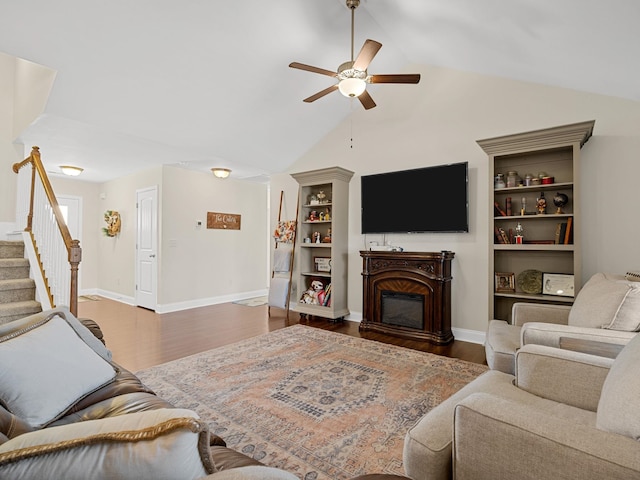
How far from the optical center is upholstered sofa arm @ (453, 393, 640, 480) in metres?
0.90

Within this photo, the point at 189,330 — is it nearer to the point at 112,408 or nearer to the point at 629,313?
the point at 112,408

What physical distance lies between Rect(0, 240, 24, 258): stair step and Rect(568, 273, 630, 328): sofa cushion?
5085 millimetres

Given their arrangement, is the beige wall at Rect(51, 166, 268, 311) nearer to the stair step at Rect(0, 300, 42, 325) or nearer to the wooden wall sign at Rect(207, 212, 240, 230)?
the wooden wall sign at Rect(207, 212, 240, 230)

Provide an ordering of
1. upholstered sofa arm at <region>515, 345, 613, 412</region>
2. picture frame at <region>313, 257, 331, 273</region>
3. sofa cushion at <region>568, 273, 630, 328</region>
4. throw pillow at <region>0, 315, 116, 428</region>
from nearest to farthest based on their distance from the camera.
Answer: throw pillow at <region>0, 315, 116, 428</region> < upholstered sofa arm at <region>515, 345, 613, 412</region> < sofa cushion at <region>568, 273, 630, 328</region> < picture frame at <region>313, 257, 331, 273</region>

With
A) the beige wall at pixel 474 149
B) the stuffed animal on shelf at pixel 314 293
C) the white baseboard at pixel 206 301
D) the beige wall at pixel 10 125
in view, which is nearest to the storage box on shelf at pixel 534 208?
the beige wall at pixel 474 149

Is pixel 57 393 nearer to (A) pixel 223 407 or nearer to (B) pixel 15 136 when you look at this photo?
(A) pixel 223 407

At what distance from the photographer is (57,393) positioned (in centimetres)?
137

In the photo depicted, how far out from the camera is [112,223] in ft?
21.5

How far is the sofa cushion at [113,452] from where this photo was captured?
1.89 ft

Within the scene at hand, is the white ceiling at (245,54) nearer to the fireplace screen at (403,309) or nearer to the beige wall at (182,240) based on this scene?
the beige wall at (182,240)

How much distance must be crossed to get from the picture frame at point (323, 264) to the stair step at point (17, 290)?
341 cm

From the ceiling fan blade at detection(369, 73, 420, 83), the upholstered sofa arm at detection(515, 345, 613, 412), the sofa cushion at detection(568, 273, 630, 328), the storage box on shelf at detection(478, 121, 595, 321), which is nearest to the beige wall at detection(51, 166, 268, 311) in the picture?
the ceiling fan blade at detection(369, 73, 420, 83)

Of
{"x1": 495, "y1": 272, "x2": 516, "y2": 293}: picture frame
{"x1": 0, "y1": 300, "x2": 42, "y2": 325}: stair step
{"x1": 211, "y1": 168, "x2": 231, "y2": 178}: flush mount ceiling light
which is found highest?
{"x1": 211, "y1": 168, "x2": 231, "y2": 178}: flush mount ceiling light

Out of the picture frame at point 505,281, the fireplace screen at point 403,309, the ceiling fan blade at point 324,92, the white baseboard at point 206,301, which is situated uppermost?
the ceiling fan blade at point 324,92
